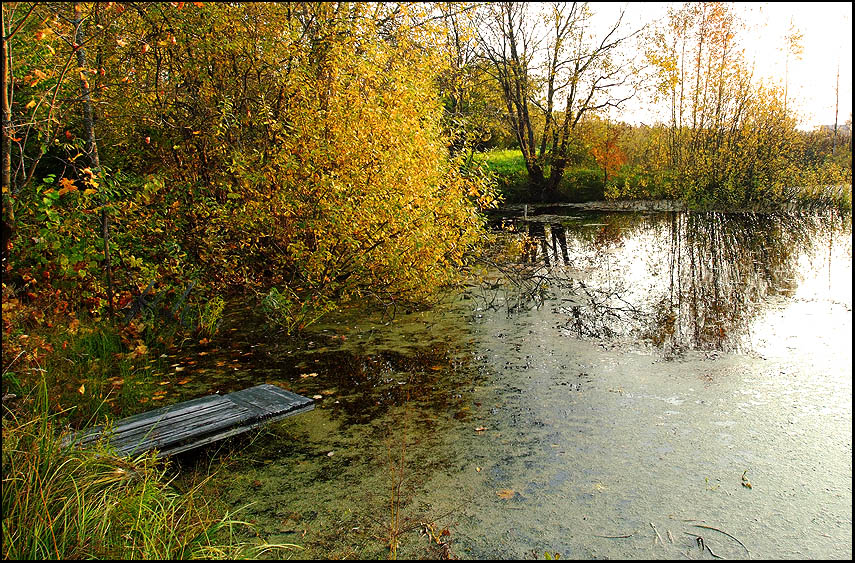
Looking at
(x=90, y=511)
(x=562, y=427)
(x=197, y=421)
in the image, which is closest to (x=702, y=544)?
(x=562, y=427)

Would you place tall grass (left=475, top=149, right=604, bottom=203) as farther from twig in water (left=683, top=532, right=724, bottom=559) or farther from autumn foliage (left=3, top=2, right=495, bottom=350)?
twig in water (left=683, top=532, right=724, bottom=559)

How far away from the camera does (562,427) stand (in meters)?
3.85

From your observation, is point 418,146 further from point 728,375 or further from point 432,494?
point 432,494

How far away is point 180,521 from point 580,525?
66.1 inches

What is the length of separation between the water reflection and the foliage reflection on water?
13 millimetres

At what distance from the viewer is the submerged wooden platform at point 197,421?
10.7 feet

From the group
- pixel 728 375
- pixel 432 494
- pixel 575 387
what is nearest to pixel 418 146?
pixel 575 387

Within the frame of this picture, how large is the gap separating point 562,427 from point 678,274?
5722 millimetres

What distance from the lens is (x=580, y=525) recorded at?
9.12 feet

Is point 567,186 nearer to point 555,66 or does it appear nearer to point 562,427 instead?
point 555,66

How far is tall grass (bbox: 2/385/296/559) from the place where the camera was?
222 centimetres

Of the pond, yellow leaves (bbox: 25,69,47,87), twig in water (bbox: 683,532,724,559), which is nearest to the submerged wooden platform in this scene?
the pond

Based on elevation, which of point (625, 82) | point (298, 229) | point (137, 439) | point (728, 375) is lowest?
point (728, 375)

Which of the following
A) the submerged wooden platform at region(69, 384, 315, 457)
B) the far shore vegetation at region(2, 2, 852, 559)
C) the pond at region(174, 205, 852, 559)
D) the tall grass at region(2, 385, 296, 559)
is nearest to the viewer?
the tall grass at region(2, 385, 296, 559)
